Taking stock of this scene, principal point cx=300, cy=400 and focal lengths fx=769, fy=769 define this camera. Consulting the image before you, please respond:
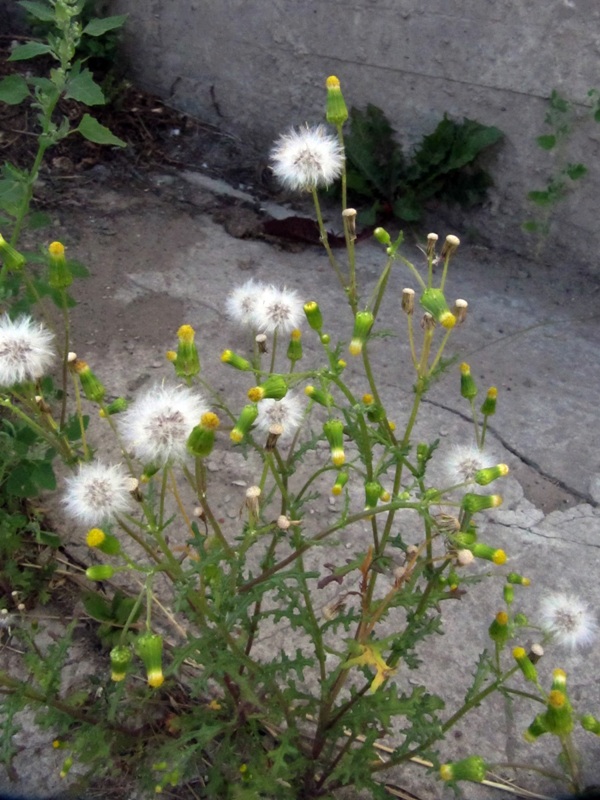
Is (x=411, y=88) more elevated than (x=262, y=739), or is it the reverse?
(x=411, y=88)

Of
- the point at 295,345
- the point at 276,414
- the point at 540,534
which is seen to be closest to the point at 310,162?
the point at 295,345

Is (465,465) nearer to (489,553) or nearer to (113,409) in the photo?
(489,553)

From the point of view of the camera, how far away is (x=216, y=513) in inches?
89.1

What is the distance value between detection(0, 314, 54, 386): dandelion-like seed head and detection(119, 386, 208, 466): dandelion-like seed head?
0.69ft

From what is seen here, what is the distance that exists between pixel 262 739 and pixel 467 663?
56 cm

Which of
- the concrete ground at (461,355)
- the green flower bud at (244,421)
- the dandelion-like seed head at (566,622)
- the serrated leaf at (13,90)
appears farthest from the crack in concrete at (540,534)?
the serrated leaf at (13,90)

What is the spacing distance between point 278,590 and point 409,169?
2.27 meters

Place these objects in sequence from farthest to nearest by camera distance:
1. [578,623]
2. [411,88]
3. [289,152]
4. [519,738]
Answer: [411,88] < [519,738] < [289,152] < [578,623]

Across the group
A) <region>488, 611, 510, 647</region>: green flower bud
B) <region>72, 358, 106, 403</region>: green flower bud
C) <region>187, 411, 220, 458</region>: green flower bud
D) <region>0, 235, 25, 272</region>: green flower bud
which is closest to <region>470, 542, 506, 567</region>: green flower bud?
<region>488, 611, 510, 647</region>: green flower bud

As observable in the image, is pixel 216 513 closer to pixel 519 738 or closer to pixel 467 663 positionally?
pixel 467 663

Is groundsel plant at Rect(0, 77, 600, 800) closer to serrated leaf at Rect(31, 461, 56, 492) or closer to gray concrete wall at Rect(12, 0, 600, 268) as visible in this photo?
serrated leaf at Rect(31, 461, 56, 492)

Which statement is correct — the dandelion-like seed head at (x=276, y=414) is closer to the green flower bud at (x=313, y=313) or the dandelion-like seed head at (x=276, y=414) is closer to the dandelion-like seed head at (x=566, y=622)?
the green flower bud at (x=313, y=313)

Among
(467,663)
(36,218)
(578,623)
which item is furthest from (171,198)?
(578,623)

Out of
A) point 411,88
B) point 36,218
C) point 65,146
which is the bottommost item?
point 65,146
